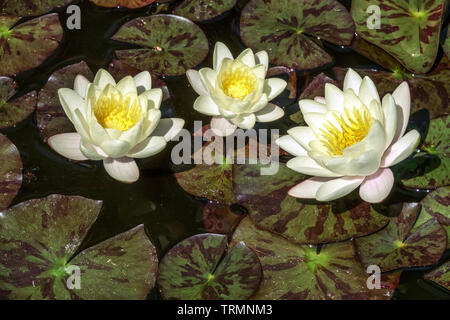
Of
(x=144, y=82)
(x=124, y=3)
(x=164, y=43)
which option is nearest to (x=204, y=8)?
(x=164, y=43)

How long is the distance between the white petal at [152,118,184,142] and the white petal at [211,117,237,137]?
221mm

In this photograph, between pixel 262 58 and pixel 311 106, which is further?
pixel 262 58

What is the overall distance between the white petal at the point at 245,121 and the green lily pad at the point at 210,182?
10.0 inches

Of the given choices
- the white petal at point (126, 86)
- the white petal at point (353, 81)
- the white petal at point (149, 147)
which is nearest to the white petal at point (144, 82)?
the white petal at point (126, 86)

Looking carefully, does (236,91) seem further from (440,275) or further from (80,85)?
(440,275)

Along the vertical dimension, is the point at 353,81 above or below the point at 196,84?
above

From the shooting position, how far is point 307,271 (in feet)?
8.87

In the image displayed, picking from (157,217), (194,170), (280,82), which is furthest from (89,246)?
(280,82)

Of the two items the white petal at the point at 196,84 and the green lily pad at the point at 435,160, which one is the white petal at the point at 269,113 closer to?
the white petal at the point at 196,84

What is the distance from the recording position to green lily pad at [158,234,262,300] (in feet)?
8.67

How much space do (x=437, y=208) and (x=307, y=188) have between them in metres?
0.75

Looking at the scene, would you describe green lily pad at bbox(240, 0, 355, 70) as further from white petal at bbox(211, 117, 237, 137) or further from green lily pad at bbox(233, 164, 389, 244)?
green lily pad at bbox(233, 164, 389, 244)

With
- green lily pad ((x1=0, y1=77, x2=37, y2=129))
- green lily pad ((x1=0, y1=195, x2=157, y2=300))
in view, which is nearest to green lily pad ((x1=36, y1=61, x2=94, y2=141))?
green lily pad ((x1=0, y1=77, x2=37, y2=129))

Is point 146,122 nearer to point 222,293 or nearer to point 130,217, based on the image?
point 130,217
